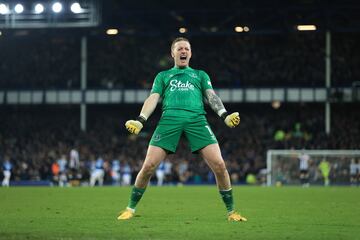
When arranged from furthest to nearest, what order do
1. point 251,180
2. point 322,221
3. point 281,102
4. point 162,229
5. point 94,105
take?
point 94,105 < point 281,102 < point 251,180 < point 322,221 < point 162,229

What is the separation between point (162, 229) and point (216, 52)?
156 feet

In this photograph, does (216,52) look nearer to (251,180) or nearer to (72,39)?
(72,39)

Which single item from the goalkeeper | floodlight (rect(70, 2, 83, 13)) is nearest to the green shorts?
the goalkeeper

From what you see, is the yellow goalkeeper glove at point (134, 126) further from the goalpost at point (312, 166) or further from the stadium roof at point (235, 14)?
the stadium roof at point (235, 14)

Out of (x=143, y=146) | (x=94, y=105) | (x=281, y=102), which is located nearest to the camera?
(x=143, y=146)

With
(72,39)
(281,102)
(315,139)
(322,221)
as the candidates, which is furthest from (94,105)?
(322,221)

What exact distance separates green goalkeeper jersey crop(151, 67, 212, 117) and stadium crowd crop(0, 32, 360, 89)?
1697 inches

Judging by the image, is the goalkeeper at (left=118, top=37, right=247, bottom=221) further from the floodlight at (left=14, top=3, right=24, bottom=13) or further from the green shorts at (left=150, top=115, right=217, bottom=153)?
the floodlight at (left=14, top=3, right=24, bottom=13)

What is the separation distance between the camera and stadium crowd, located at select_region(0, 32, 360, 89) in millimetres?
55125

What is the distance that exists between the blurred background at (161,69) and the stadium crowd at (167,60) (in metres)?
0.08

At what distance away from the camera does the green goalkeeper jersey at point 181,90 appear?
11.6 m

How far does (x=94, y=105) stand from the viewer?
2363 inches

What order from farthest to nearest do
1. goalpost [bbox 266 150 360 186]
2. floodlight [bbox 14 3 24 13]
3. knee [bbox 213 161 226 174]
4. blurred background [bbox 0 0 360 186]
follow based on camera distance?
blurred background [bbox 0 0 360 186] < floodlight [bbox 14 3 24 13] < goalpost [bbox 266 150 360 186] < knee [bbox 213 161 226 174]

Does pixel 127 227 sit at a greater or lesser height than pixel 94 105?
lesser
